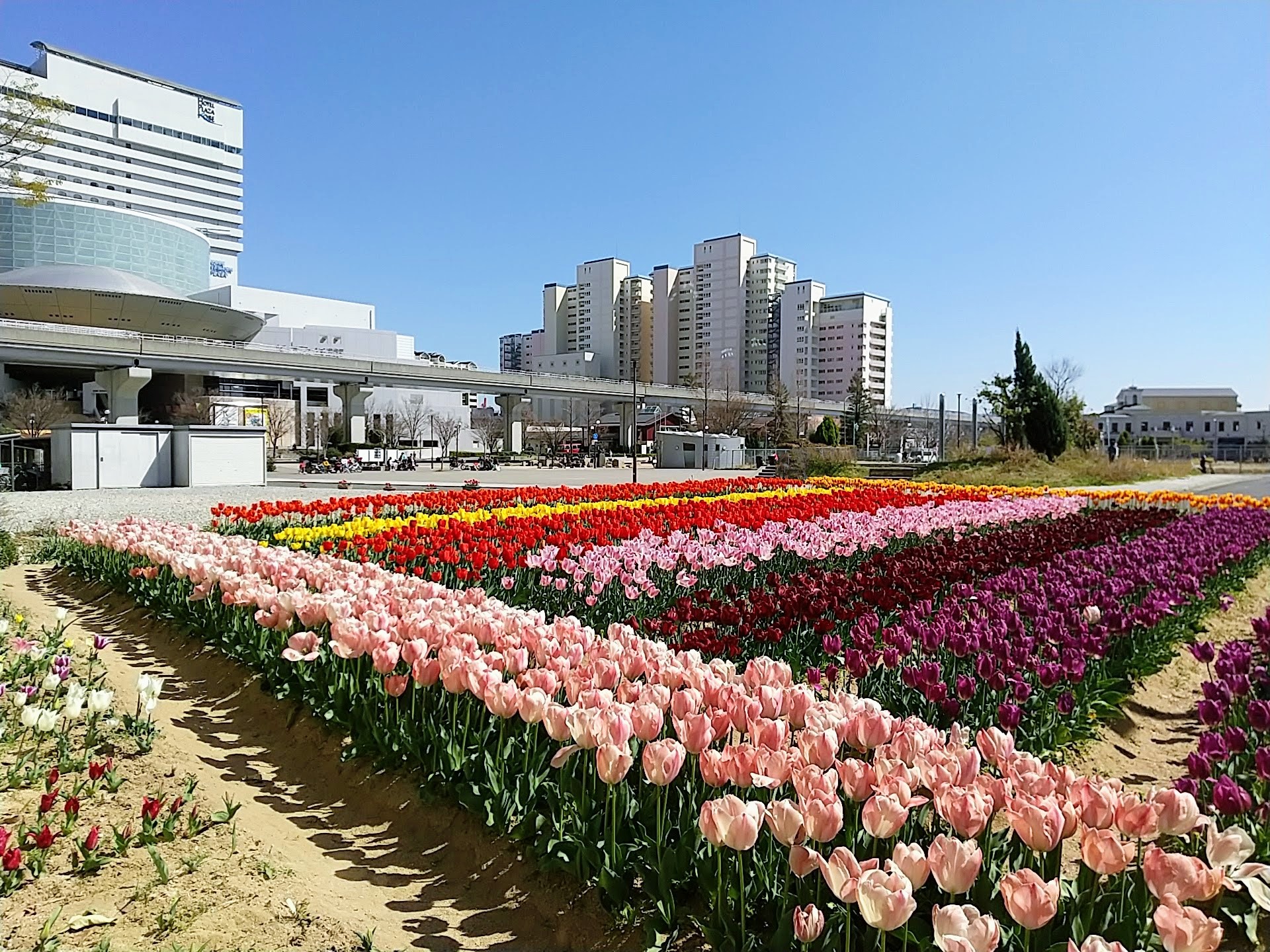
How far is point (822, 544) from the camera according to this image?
756 cm

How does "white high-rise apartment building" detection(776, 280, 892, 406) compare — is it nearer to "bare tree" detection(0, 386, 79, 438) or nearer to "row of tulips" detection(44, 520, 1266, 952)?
"bare tree" detection(0, 386, 79, 438)

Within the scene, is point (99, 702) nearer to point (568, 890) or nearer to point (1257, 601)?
point (568, 890)

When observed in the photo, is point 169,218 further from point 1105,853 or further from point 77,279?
point 1105,853

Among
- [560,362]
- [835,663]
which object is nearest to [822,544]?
[835,663]

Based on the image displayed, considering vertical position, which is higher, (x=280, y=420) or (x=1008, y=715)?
(x=280, y=420)

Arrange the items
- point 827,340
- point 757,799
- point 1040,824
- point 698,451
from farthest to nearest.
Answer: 1. point 827,340
2. point 698,451
3. point 757,799
4. point 1040,824

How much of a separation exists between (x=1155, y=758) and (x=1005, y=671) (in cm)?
115

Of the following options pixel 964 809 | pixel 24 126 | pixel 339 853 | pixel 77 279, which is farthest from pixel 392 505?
pixel 77 279

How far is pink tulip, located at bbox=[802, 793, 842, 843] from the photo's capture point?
1.99m

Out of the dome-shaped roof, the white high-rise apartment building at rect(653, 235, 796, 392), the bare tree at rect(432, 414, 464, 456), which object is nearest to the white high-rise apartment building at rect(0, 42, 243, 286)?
the dome-shaped roof

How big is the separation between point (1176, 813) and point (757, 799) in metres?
1.18

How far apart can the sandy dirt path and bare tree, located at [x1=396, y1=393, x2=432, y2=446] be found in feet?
239

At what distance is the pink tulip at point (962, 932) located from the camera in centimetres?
164

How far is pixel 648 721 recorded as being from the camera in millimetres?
2568
